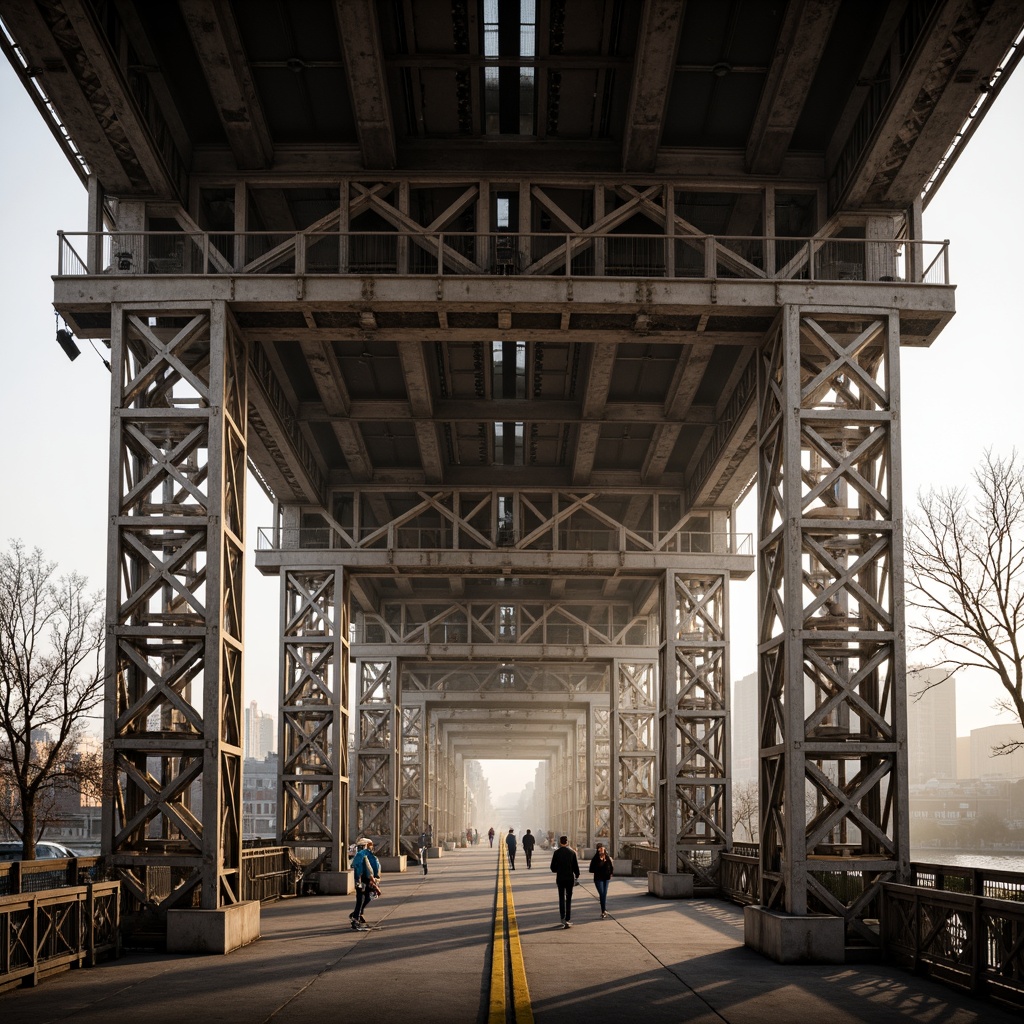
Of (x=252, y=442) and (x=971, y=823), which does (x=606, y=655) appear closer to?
(x=252, y=442)

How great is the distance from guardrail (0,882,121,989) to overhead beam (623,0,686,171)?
13.7m

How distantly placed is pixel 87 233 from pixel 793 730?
44.4ft

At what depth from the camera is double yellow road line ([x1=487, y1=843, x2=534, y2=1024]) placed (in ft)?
39.9

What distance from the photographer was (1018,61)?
16.9 m

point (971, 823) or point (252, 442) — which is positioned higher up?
point (252, 442)

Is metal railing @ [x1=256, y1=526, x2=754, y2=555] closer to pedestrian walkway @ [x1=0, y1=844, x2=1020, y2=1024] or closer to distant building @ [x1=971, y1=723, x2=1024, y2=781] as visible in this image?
pedestrian walkway @ [x1=0, y1=844, x2=1020, y2=1024]

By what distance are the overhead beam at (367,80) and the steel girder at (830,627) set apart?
23.5ft

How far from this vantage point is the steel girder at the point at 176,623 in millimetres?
19016

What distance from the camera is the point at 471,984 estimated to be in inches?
576

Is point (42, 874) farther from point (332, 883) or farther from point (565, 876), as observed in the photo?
point (332, 883)

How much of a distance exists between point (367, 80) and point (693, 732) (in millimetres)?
21847

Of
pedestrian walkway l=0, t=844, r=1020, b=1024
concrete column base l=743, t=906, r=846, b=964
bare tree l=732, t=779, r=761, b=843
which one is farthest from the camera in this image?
bare tree l=732, t=779, r=761, b=843

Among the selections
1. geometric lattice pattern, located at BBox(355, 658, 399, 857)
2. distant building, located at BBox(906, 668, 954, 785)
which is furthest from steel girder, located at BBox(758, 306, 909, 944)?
distant building, located at BBox(906, 668, 954, 785)

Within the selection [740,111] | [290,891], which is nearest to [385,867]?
[290,891]
